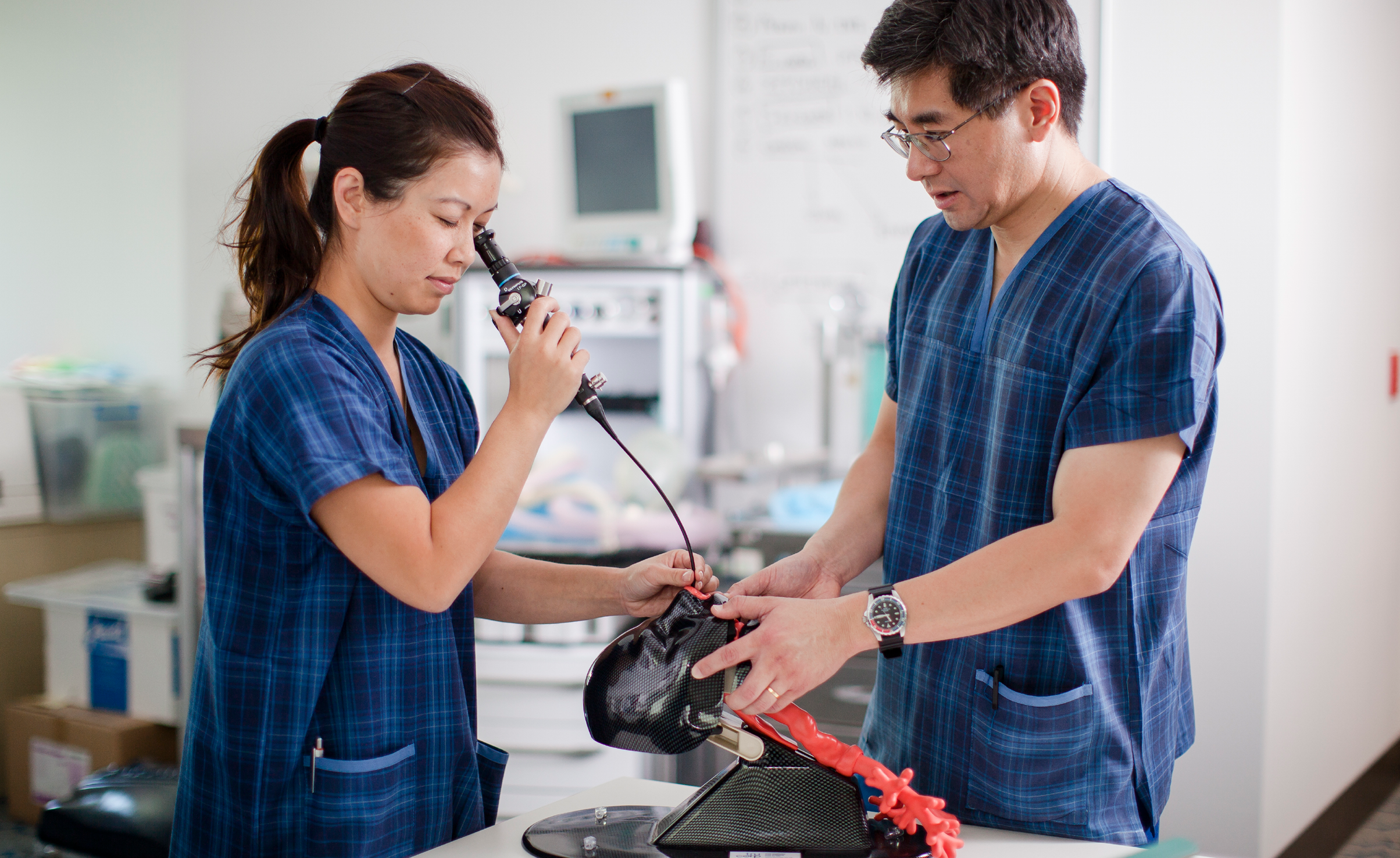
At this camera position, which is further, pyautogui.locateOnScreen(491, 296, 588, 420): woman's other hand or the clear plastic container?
the clear plastic container

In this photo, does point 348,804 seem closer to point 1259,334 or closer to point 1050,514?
point 1050,514

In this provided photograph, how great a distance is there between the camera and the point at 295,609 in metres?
1.08

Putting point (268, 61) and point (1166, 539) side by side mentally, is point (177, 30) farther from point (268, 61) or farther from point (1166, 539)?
point (1166, 539)

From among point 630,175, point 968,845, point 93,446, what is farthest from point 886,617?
point 93,446

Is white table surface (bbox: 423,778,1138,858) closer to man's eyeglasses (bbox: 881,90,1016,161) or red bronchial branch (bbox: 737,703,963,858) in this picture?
red bronchial branch (bbox: 737,703,963,858)

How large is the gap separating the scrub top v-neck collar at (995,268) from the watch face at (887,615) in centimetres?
37

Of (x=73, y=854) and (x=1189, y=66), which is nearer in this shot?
(x=73, y=854)

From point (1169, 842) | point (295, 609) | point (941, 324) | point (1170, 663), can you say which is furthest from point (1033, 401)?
point (295, 609)

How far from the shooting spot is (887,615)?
3.60 feet

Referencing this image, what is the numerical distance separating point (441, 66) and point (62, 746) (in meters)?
2.39

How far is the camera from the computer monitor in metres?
2.89

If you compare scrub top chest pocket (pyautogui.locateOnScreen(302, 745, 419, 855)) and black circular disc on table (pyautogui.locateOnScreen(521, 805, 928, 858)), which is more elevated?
A: scrub top chest pocket (pyautogui.locateOnScreen(302, 745, 419, 855))

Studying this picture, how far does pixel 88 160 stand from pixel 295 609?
3.47 meters

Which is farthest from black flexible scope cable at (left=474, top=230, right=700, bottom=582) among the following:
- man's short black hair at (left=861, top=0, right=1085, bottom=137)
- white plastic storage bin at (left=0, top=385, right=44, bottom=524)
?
white plastic storage bin at (left=0, top=385, right=44, bottom=524)
